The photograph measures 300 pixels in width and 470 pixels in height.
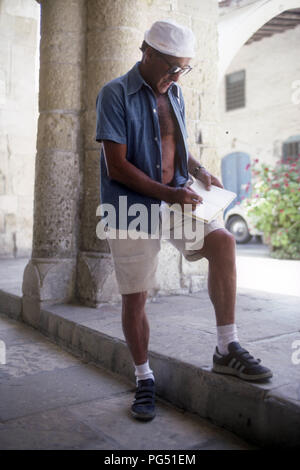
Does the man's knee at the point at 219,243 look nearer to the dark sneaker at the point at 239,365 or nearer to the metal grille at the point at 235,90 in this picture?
the dark sneaker at the point at 239,365

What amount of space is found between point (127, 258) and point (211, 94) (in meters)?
2.35

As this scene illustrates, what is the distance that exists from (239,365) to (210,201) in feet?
2.20

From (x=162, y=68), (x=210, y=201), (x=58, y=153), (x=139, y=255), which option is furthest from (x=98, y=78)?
(x=139, y=255)

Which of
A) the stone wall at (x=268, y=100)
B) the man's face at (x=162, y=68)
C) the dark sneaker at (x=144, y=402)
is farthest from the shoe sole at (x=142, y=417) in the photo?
the stone wall at (x=268, y=100)

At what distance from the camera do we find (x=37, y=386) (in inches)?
91.9

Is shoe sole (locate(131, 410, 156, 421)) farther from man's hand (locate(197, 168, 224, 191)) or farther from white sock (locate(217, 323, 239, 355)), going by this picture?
man's hand (locate(197, 168, 224, 191))

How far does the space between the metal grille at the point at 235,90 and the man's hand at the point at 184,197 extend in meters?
12.2

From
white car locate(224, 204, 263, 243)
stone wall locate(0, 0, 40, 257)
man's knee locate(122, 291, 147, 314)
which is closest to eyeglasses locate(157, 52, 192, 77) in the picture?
man's knee locate(122, 291, 147, 314)

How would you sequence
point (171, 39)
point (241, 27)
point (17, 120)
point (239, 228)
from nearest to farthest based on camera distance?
point (171, 39)
point (241, 27)
point (17, 120)
point (239, 228)

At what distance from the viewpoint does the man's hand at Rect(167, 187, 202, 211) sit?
72.3 inches

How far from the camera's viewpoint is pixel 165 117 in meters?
2.07

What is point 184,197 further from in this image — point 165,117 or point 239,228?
point 239,228

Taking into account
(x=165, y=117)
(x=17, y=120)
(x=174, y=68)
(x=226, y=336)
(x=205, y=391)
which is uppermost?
(x=17, y=120)

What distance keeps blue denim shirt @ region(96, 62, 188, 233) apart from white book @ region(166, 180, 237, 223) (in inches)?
7.3
